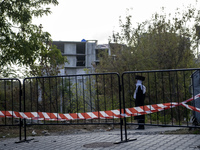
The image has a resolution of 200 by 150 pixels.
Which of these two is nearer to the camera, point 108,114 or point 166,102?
point 108,114

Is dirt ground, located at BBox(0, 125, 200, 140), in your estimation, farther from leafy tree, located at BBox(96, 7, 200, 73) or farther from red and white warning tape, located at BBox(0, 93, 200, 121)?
leafy tree, located at BBox(96, 7, 200, 73)

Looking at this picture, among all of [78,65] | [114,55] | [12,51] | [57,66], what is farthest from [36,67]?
[78,65]

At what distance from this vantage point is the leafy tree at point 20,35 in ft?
35.3

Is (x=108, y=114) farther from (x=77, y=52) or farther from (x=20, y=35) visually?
(x=77, y=52)

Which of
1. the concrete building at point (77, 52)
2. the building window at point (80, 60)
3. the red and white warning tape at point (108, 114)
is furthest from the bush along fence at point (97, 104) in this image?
the building window at point (80, 60)

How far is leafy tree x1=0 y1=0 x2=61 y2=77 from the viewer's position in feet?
35.3

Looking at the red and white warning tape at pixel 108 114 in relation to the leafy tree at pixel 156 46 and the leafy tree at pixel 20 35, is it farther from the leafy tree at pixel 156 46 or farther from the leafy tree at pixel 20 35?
the leafy tree at pixel 156 46

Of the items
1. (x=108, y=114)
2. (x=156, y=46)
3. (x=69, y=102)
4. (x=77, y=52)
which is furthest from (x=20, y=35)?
(x=77, y=52)

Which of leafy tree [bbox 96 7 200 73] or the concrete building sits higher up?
the concrete building

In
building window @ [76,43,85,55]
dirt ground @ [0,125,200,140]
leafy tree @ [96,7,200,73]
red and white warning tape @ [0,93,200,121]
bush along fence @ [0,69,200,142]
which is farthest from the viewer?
building window @ [76,43,85,55]

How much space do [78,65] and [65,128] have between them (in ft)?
250

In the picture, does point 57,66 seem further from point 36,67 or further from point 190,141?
point 190,141

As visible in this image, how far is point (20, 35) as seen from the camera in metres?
11.0

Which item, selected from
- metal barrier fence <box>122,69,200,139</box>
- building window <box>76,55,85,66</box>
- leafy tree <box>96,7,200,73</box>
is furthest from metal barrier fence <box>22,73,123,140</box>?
building window <box>76,55,85,66</box>
